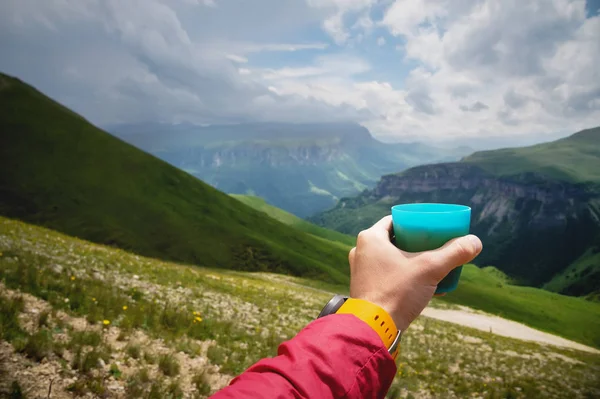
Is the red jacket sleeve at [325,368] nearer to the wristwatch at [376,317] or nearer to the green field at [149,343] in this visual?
the wristwatch at [376,317]

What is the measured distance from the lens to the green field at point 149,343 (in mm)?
6285

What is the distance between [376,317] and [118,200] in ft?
311

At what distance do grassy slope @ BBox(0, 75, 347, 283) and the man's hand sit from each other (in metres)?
73.8

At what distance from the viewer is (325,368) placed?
77.9 inches

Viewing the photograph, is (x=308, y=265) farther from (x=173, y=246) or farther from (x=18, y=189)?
(x=18, y=189)

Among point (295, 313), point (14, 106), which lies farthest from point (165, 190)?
point (295, 313)

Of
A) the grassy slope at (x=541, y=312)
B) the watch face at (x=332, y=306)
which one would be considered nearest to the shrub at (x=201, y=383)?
the watch face at (x=332, y=306)

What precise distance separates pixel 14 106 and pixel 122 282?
129m

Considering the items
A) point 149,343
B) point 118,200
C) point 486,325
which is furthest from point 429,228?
point 118,200

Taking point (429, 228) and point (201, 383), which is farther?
point (201, 383)

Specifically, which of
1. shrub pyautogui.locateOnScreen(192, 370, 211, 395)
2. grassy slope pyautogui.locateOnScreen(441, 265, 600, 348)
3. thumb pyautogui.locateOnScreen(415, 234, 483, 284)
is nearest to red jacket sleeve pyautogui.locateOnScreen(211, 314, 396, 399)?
thumb pyautogui.locateOnScreen(415, 234, 483, 284)

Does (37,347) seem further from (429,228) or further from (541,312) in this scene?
(541,312)

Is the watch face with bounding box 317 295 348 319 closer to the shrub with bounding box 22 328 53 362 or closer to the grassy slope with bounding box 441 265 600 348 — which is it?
the shrub with bounding box 22 328 53 362

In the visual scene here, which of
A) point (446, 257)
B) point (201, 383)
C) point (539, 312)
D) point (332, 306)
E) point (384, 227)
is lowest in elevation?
point (539, 312)
